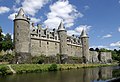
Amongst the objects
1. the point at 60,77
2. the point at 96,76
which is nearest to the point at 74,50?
the point at 96,76

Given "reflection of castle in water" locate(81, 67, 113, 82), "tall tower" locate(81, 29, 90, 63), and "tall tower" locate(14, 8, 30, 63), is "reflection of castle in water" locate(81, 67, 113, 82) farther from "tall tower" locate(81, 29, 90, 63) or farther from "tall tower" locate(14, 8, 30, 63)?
"tall tower" locate(81, 29, 90, 63)

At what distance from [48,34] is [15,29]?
538 inches

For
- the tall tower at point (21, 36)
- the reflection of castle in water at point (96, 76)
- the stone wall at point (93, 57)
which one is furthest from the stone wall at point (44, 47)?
the stone wall at point (93, 57)

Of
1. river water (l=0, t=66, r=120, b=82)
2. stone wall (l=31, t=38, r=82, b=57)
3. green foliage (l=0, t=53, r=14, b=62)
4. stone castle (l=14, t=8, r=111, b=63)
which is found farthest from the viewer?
stone wall (l=31, t=38, r=82, b=57)

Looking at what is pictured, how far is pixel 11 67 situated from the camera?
126 ft

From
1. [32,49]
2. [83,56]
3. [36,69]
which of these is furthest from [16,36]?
[83,56]

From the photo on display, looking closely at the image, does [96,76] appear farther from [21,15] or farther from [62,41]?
[62,41]

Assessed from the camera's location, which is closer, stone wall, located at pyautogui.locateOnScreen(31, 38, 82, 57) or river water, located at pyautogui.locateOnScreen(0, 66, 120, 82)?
river water, located at pyautogui.locateOnScreen(0, 66, 120, 82)

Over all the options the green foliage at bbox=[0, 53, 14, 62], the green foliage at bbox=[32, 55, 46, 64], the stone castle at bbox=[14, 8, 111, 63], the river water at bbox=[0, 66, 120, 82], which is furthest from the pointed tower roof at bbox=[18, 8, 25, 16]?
the river water at bbox=[0, 66, 120, 82]

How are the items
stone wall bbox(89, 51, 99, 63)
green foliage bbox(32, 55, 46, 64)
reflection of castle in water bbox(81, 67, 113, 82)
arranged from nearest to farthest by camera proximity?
reflection of castle in water bbox(81, 67, 113, 82) < green foliage bbox(32, 55, 46, 64) < stone wall bbox(89, 51, 99, 63)

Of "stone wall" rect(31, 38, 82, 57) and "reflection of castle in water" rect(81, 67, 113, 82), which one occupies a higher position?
"stone wall" rect(31, 38, 82, 57)

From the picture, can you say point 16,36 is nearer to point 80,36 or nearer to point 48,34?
point 48,34

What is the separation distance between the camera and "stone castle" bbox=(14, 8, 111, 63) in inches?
1981

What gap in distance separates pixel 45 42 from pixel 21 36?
1090 centimetres
